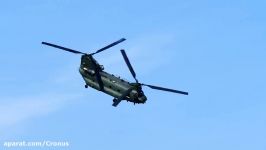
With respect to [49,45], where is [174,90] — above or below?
below

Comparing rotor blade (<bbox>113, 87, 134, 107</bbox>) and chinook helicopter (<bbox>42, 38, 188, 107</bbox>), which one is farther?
chinook helicopter (<bbox>42, 38, 188, 107</bbox>)

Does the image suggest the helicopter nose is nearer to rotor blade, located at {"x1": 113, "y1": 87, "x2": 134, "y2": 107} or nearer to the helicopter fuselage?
the helicopter fuselage

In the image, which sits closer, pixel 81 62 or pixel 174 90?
pixel 174 90

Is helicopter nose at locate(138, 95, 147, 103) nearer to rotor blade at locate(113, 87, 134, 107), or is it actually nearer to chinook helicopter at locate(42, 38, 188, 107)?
chinook helicopter at locate(42, 38, 188, 107)

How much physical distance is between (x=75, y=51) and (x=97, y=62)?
6105 mm

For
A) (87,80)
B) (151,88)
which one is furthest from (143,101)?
(87,80)

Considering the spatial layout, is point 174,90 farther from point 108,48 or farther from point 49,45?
point 49,45

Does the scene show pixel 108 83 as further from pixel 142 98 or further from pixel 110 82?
pixel 142 98

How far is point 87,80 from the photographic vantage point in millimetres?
187625

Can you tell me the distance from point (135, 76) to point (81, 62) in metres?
16.3

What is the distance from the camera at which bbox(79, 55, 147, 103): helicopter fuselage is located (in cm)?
17812

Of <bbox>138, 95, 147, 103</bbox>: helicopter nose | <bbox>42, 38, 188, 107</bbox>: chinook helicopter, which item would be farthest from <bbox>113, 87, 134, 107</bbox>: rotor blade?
<bbox>138, 95, 147, 103</bbox>: helicopter nose

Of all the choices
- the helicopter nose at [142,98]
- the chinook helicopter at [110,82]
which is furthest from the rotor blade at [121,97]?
the helicopter nose at [142,98]

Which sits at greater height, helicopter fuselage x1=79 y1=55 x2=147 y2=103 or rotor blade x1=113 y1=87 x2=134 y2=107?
helicopter fuselage x1=79 y1=55 x2=147 y2=103
